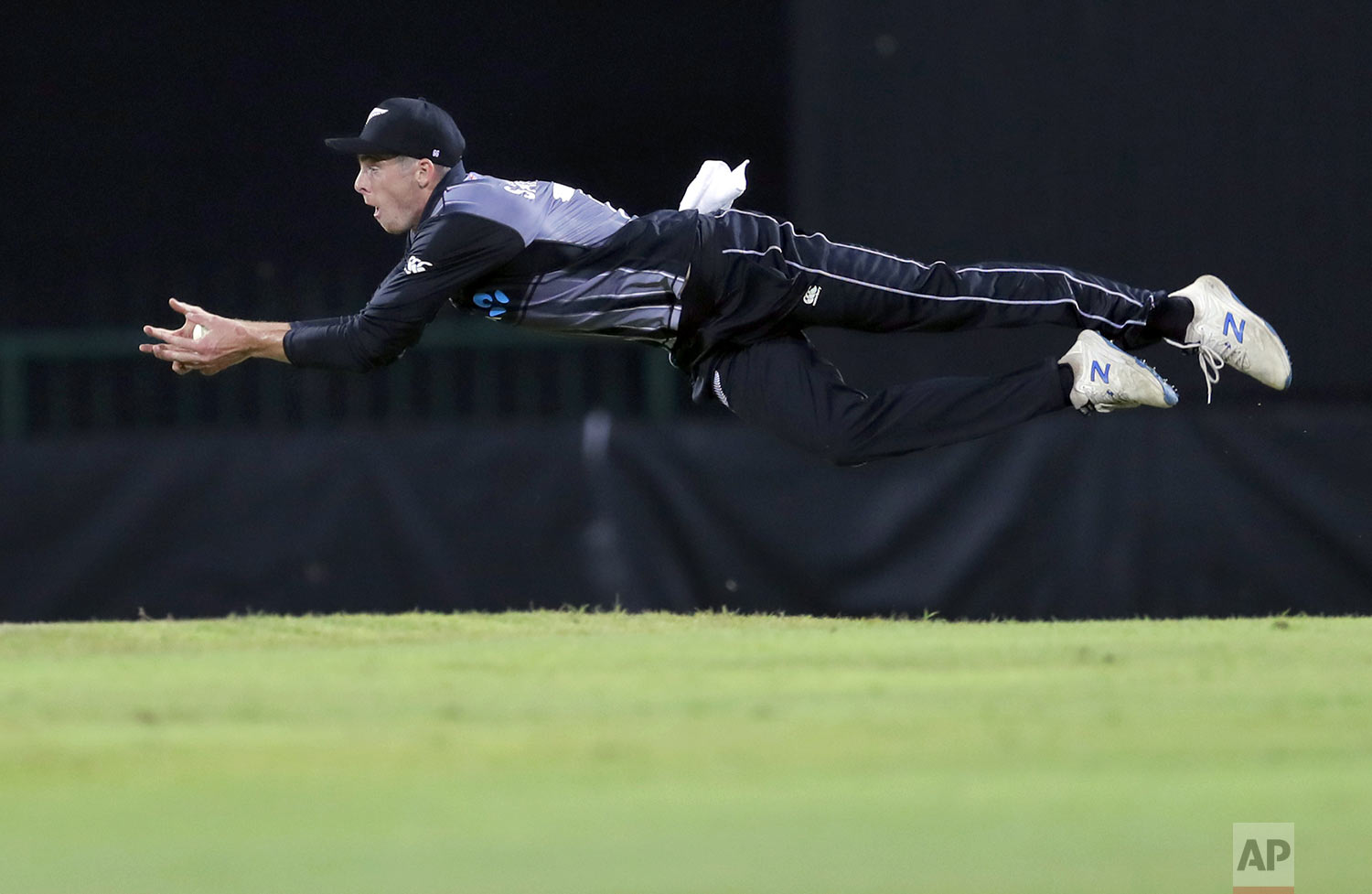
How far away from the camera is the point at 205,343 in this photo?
5473 millimetres

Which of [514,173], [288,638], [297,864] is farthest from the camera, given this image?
[514,173]

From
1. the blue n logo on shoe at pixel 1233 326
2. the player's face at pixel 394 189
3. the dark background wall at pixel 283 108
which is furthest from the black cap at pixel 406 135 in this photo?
the dark background wall at pixel 283 108

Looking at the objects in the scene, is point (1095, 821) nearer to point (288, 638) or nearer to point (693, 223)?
point (693, 223)

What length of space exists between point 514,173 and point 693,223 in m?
3.80

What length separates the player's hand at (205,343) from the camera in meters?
5.48

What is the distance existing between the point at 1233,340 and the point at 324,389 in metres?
4.79

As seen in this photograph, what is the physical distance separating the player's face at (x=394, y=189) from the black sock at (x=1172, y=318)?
7.11 ft

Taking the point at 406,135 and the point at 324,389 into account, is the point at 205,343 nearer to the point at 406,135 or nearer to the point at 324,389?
the point at 406,135

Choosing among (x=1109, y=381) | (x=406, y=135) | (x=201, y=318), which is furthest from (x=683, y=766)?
(x=406, y=135)

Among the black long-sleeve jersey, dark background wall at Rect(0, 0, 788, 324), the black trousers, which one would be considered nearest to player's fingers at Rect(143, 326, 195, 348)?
the black long-sleeve jersey

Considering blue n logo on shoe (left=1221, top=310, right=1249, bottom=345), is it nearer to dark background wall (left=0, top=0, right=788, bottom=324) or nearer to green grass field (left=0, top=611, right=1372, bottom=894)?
green grass field (left=0, top=611, right=1372, bottom=894)

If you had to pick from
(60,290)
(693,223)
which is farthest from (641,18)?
(693,223)

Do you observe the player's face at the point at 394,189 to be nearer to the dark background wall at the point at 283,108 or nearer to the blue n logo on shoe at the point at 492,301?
the blue n logo on shoe at the point at 492,301

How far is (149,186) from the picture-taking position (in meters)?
9.73
